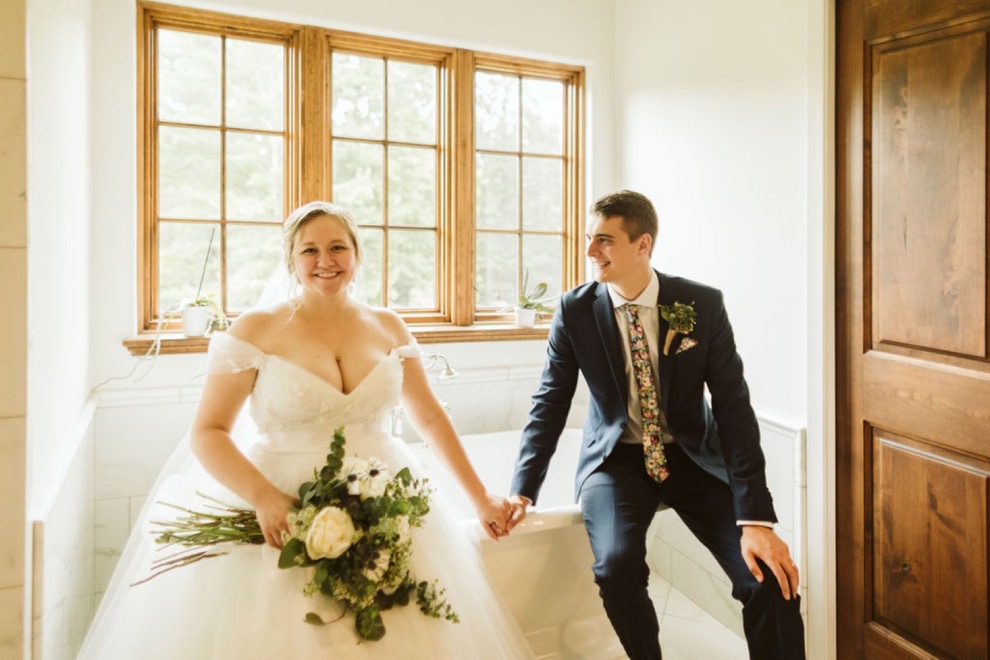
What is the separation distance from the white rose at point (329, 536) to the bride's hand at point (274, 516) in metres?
0.19

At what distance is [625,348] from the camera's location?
201cm

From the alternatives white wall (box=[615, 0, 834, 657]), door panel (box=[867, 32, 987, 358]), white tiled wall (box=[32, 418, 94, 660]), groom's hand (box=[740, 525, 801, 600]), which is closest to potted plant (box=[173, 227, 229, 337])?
white tiled wall (box=[32, 418, 94, 660])

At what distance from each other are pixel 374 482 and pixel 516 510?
59 centimetres

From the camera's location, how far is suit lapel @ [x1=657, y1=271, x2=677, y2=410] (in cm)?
191

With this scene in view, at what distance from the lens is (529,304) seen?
10.7 ft

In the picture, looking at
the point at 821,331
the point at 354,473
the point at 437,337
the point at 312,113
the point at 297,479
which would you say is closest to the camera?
the point at 354,473

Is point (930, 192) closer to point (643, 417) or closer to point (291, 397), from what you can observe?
point (643, 417)

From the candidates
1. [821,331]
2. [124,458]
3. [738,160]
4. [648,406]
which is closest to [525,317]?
[738,160]

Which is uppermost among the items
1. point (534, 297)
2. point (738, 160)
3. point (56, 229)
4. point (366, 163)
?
point (366, 163)

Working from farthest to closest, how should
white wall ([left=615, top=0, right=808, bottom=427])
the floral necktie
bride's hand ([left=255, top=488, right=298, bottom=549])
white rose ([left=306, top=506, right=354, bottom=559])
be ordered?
white wall ([left=615, top=0, right=808, bottom=427]) < the floral necktie < bride's hand ([left=255, top=488, right=298, bottom=549]) < white rose ([left=306, top=506, right=354, bottom=559])

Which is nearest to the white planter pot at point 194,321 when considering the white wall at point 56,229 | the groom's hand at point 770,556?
the white wall at point 56,229

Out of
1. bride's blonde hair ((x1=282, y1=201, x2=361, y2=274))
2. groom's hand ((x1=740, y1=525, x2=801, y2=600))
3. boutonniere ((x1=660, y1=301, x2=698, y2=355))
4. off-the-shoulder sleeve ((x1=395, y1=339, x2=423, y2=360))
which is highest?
bride's blonde hair ((x1=282, y1=201, x2=361, y2=274))

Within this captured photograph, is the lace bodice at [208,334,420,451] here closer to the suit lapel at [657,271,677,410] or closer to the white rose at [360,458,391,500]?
the white rose at [360,458,391,500]

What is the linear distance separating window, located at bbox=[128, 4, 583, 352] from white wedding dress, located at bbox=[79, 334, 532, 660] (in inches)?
33.9
